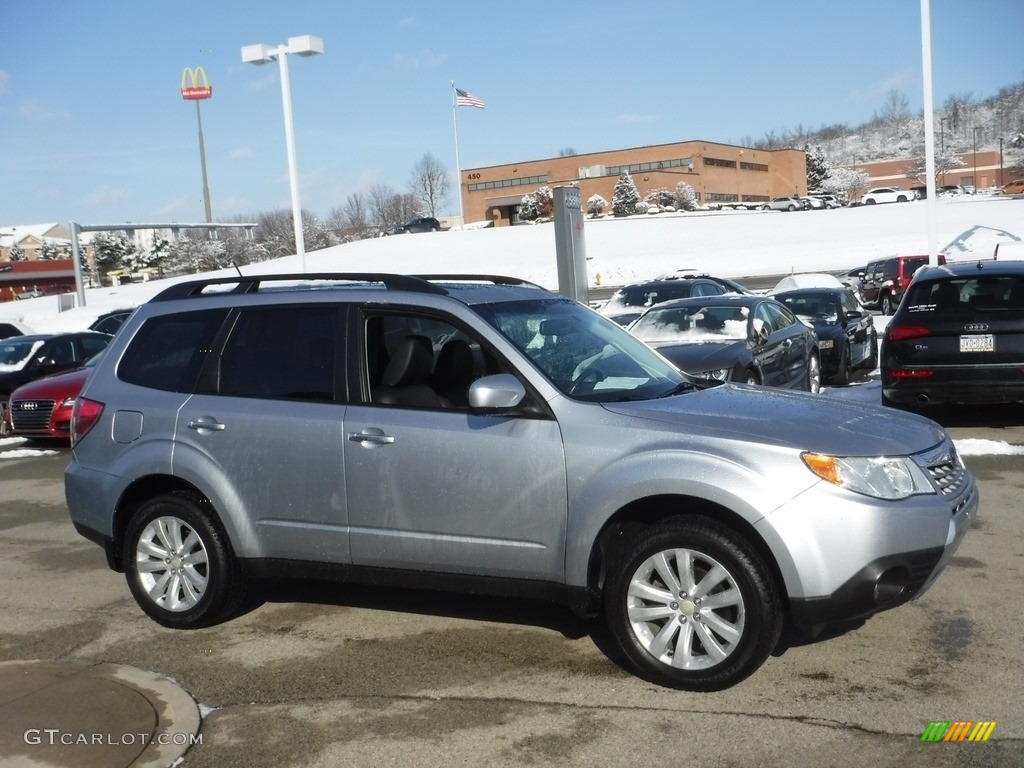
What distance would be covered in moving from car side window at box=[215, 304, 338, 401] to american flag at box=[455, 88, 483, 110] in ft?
192

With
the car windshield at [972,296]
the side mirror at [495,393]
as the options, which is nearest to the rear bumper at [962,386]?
the car windshield at [972,296]

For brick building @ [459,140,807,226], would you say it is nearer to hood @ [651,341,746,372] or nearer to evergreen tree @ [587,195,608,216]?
evergreen tree @ [587,195,608,216]

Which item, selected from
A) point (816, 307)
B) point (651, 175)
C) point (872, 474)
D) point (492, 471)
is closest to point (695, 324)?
point (816, 307)

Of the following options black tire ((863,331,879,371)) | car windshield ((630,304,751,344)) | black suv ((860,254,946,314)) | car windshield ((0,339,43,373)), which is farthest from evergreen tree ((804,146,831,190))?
car windshield ((630,304,751,344))

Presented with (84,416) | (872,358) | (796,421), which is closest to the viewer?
(796,421)

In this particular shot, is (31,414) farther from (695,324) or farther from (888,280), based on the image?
(888,280)

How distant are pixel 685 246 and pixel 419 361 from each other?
66056mm

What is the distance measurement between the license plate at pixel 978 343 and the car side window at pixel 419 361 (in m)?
6.68

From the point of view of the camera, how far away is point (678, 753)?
4.08 metres

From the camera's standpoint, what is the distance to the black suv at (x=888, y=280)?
28.4m

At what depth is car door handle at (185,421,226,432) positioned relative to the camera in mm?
5734

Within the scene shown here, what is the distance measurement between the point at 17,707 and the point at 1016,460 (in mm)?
8193

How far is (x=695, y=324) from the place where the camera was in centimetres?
1309

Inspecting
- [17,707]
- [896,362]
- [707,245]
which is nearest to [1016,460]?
[896,362]
